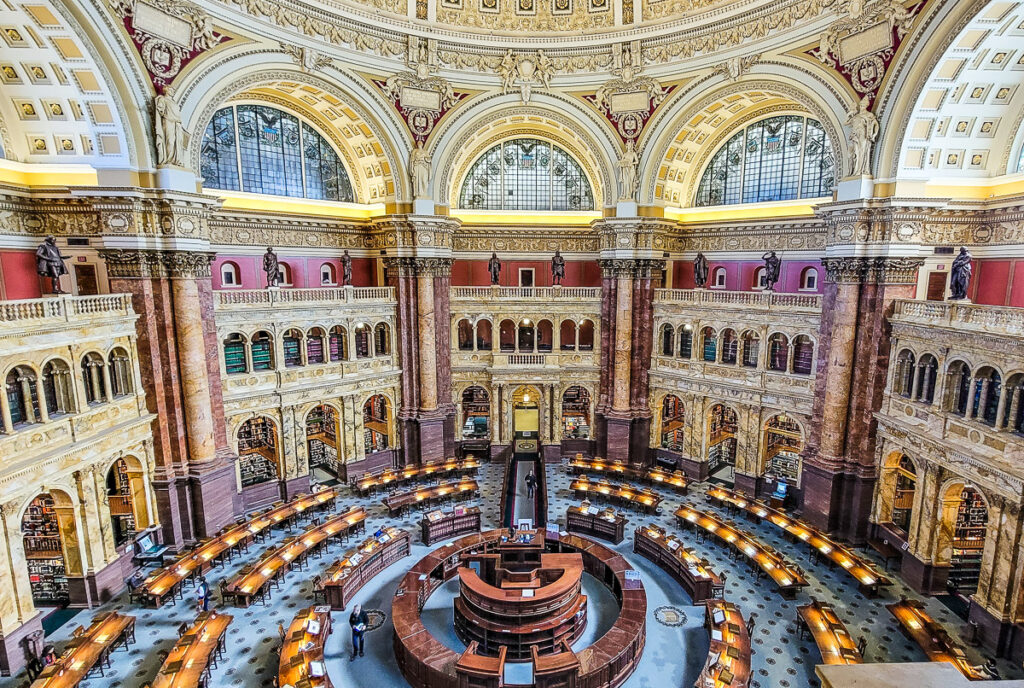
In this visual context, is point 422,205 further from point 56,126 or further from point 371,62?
point 56,126

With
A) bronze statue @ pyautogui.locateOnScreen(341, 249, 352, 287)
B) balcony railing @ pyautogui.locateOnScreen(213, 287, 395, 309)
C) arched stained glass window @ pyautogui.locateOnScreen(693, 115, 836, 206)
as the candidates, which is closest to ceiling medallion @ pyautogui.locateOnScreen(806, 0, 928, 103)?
arched stained glass window @ pyautogui.locateOnScreen(693, 115, 836, 206)

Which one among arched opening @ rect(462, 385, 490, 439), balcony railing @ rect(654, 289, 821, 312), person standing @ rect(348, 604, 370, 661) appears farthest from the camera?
arched opening @ rect(462, 385, 490, 439)

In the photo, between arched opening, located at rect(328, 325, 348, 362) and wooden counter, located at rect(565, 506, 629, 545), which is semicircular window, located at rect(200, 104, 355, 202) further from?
wooden counter, located at rect(565, 506, 629, 545)

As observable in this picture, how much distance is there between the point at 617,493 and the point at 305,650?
46.8ft

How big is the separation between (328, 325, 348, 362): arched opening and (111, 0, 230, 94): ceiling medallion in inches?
460

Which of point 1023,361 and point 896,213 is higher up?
point 896,213

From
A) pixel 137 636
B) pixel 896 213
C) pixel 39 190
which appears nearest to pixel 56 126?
pixel 39 190

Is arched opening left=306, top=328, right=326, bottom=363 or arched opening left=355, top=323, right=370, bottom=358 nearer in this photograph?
arched opening left=306, top=328, right=326, bottom=363

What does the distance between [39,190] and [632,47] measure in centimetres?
2411

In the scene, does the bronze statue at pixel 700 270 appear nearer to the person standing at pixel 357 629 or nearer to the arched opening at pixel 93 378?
the person standing at pixel 357 629

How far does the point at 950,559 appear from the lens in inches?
707

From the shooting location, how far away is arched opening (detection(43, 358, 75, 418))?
54.9ft

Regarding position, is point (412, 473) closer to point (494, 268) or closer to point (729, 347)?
point (494, 268)

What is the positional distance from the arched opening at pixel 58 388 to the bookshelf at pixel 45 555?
3509 millimetres
